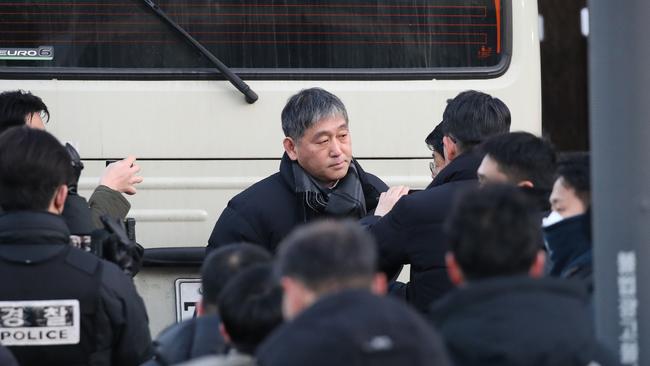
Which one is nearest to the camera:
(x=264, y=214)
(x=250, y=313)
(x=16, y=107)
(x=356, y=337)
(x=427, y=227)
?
(x=356, y=337)

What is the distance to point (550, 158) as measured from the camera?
4059mm

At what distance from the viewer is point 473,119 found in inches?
183

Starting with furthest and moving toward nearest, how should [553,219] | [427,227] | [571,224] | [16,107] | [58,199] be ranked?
[16,107], [427,227], [58,199], [553,219], [571,224]

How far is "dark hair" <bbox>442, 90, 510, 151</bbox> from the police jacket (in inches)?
54.3

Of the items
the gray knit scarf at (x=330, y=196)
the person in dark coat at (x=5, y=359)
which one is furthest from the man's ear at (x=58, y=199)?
the gray knit scarf at (x=330, y=196)

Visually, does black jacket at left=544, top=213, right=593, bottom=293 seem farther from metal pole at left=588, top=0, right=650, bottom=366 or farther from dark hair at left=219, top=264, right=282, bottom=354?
dark hair at left=219, top=264, right=282, bottom=354

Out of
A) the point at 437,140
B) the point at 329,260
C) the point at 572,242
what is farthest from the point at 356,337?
the point at 437,140

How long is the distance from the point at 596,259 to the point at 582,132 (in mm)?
7150

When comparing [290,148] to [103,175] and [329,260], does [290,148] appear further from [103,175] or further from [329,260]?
[329,260]

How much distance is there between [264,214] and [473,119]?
865mm

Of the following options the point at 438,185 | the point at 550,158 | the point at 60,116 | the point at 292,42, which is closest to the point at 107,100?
the point at 60,116

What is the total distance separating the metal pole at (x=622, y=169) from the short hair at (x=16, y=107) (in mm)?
2456

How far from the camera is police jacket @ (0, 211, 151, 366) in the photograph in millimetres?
3844

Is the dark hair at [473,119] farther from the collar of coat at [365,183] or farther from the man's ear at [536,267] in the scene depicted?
the man's ear at [536,267]
